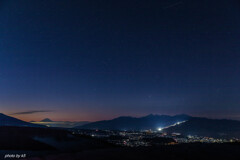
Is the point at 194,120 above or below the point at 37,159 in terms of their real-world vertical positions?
below

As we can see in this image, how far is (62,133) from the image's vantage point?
22.4ft

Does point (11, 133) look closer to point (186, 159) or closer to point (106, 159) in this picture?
point (106, 159)

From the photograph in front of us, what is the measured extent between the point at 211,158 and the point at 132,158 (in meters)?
1.43

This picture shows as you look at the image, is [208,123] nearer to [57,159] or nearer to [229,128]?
[229,128]

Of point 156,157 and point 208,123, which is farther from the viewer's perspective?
point 208,123

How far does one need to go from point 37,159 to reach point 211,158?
9.66ft

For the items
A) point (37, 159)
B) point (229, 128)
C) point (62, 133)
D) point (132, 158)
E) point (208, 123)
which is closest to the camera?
point (37, 159)

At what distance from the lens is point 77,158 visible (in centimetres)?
266

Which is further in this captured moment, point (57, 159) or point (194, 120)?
point (194, 120)

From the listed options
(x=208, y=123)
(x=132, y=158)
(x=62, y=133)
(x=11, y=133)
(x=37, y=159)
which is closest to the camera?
(x=37, y=159)

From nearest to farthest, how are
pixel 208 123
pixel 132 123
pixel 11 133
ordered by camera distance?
pixel 11 133, pixel 208 123, pixel 132 123

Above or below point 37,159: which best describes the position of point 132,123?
below

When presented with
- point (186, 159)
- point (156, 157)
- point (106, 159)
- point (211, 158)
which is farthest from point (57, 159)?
point (211, 158)

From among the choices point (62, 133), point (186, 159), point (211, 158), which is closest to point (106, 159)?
point (186, 159)
